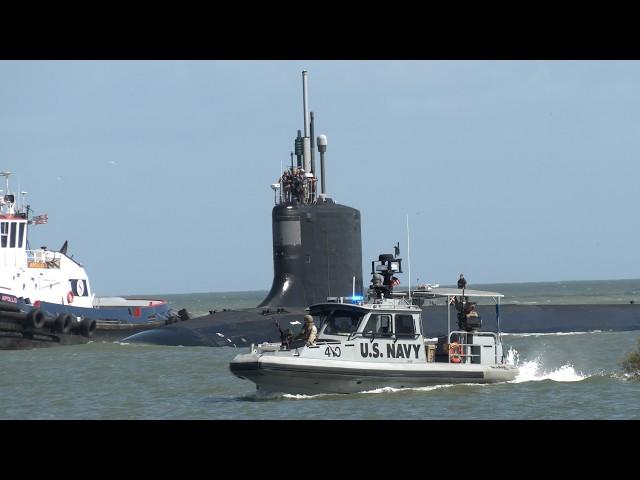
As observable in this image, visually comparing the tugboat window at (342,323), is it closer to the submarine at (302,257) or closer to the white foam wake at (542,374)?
the white foam wake at (542,374)

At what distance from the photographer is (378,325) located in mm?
20062

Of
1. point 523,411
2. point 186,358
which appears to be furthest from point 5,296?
point 523,411

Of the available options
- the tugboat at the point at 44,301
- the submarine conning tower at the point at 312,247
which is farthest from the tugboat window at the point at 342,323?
the tugboat at the point at 44,301

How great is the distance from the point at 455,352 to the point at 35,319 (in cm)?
2225

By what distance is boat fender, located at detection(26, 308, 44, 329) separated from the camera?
39312 millimetres

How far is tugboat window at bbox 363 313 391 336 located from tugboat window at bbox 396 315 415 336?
200 mm

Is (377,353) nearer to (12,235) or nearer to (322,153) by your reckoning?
(322,153)

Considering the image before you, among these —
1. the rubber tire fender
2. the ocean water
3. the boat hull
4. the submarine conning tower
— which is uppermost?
the submarine conning tower

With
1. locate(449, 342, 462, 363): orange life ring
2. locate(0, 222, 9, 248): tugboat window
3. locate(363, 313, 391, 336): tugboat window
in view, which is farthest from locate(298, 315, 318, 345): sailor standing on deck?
locate(0, 222, 9, 248): tugboat window

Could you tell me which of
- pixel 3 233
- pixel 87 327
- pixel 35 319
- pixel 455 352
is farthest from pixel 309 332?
pixel 3 233

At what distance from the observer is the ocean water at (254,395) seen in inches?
715

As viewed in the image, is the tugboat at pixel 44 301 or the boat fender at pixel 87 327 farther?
the boat fender at pixel 87 327

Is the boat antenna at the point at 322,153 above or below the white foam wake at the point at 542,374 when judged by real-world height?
above

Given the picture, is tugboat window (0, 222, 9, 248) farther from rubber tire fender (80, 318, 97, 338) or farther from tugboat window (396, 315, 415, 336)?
tugboat window (396, 315, 415, 336)
